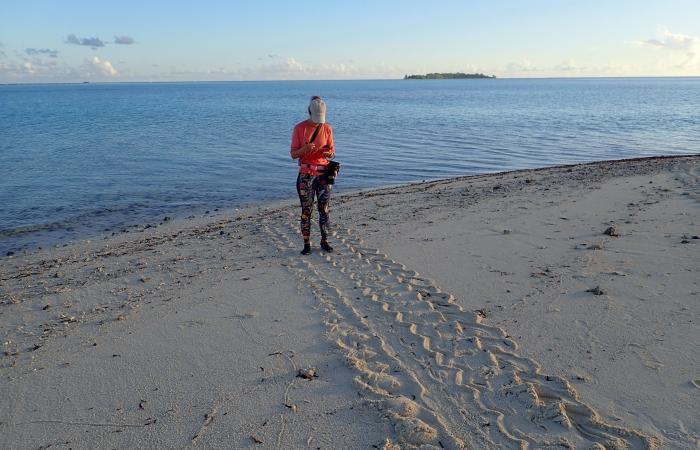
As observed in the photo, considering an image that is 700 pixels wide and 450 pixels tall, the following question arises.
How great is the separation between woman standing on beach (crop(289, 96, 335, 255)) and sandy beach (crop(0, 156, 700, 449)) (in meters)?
0.87

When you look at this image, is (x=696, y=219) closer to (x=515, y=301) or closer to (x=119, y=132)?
(x=515, y=301)

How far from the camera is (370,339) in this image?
5.02 meters

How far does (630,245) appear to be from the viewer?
754cm

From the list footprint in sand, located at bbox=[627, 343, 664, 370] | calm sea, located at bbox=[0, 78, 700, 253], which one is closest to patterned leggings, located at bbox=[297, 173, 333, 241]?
footprint in sand, located at bbox=[627, 343, 664, 370]

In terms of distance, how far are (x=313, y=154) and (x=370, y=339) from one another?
10.3 feet

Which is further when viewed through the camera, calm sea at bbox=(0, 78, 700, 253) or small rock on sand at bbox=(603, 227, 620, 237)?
calm sea at bbox=(0, 78, 700, 253)

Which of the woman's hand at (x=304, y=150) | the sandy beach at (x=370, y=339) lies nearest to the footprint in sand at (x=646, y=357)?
the sandy beach at (x=370, y=339)

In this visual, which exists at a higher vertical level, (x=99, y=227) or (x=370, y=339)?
(x=370, y=339)

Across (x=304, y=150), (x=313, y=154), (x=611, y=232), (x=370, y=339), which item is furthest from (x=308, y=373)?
(x=611, y=232)

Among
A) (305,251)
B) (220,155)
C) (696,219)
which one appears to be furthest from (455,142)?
(305,251)

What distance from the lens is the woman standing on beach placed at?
696 cm

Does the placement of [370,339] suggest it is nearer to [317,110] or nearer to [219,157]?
[317,110]

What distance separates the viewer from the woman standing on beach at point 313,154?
6.96 meters

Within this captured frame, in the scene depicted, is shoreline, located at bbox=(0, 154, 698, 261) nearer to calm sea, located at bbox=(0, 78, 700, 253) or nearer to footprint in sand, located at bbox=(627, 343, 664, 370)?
calm sea, located at bbox=(0, 78, 700, 253)
